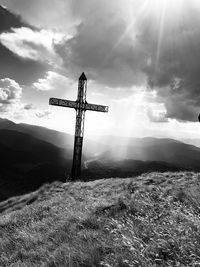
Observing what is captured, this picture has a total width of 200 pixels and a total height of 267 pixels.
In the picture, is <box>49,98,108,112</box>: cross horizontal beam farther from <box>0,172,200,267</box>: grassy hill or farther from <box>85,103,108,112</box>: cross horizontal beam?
<box>0,172,200,267</box>: grassy hill

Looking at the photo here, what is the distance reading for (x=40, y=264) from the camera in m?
4.68

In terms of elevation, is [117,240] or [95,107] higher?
[95,107]

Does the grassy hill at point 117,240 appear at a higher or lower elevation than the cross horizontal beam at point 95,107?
lower

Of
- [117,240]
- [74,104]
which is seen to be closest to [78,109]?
[74,104]

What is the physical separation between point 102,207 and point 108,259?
13.0ft

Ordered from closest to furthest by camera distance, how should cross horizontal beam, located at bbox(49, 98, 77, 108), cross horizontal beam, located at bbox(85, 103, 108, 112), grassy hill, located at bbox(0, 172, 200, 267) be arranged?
grassy hill, located at bbox(0, 172, 200, 267), cross horizontal beam, located at bbox(49, 98, 77, 108), cross horizontal beam, located at bbox(85, 103, 108, 112)

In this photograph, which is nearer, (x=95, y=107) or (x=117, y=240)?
(x=117, y=240)

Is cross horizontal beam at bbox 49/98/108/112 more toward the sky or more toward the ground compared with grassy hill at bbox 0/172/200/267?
more toward the sky

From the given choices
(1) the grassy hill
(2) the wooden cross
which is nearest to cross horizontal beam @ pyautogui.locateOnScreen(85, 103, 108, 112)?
(2) the wooden cross

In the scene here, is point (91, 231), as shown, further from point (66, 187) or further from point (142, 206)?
point (66, 187)

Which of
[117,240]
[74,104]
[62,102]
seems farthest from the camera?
[74,104]

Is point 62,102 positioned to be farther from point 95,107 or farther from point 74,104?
point 95,107

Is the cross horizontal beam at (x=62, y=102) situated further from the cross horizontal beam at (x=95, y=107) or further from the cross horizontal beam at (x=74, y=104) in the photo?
the cross horizontal beam at (x=95, y=107)

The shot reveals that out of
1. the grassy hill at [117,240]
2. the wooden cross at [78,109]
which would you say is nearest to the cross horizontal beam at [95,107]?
the wooden cross at [78,109]
